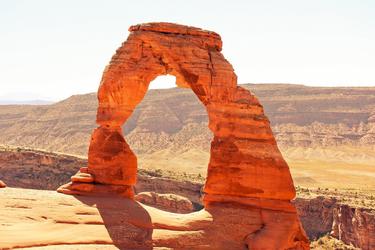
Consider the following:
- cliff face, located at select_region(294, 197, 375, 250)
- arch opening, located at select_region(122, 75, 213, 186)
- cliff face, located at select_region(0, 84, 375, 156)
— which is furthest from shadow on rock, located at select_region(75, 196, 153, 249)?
cliff face, located at select_region(0, 84, 375, 156)

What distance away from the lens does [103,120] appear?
2706 cm

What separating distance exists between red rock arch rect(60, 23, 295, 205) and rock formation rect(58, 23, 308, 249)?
0.04 meters

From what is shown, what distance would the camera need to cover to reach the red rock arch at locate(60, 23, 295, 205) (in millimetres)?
26859

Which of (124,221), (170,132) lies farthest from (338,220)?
(170,132)

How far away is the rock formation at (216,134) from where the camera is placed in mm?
26672

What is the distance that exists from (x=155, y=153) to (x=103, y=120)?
99.6 metres

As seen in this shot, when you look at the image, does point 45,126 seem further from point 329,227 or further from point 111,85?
point 111,85

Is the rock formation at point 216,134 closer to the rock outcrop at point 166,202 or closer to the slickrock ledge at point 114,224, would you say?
the slickrock ledge at point 114,224

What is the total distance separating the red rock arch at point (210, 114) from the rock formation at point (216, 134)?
4 cm

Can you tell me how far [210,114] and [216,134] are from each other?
3.15 feet

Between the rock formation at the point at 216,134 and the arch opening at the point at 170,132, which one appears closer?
the rock formation at the point at 216,134

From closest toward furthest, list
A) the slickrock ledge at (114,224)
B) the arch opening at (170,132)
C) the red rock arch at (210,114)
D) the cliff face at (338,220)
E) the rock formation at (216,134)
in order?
1. the slickrock ledge at (114,224)
2. the rock formation at (216,134)
3. the red rock arch at (210,114)
4. the cliff face at (338,220)
5. the arch opening at (170,132)

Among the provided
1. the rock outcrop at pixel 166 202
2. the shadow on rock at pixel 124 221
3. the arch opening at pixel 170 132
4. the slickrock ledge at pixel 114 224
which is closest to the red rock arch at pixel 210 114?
the slickrock ledge at pixel 114 224

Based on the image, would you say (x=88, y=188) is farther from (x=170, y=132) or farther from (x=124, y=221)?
(x=170, y=132)
